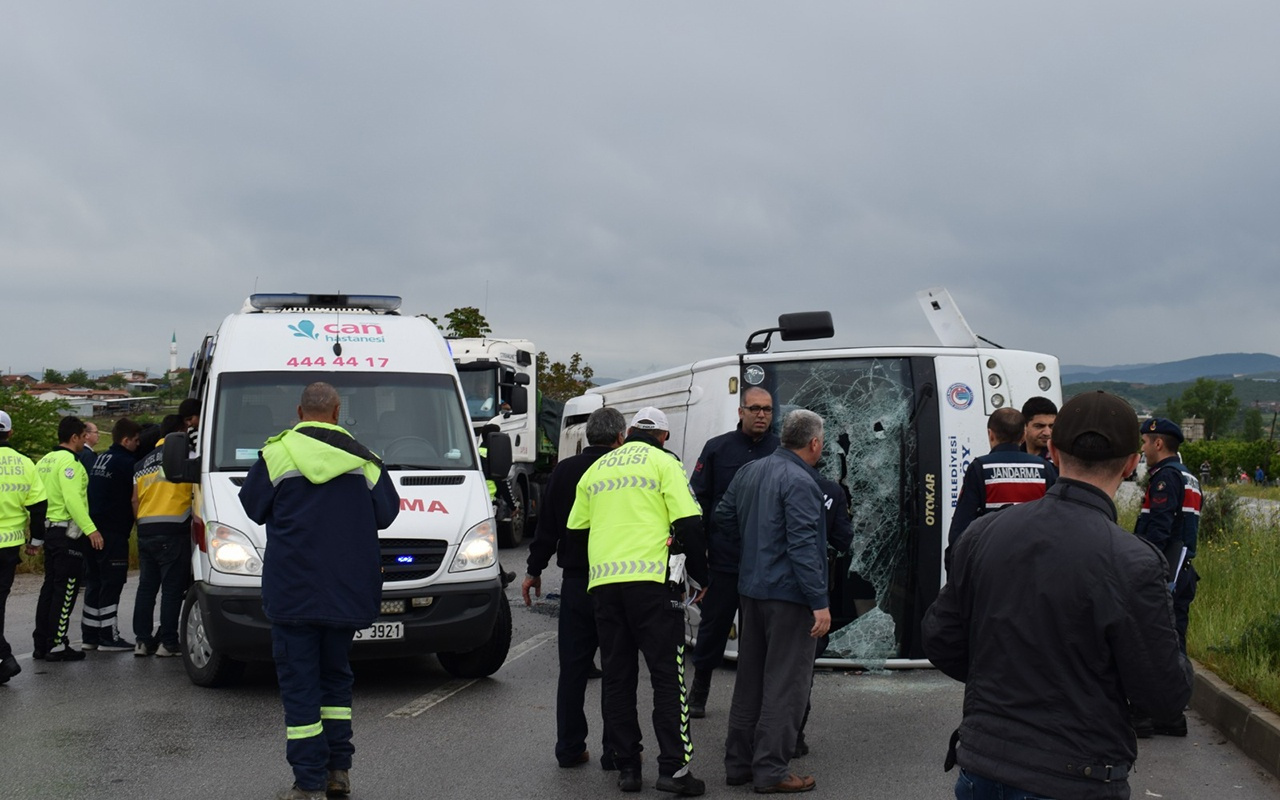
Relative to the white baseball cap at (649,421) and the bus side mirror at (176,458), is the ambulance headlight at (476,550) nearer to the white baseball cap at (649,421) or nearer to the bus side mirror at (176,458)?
the bus side mirror at (176,458)

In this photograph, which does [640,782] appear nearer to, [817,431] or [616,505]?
[616,505]

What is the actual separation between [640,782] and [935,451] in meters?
3.75

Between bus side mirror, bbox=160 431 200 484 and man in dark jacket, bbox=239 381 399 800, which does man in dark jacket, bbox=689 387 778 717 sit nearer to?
man in dark jacket, bbox=239 381 399 800

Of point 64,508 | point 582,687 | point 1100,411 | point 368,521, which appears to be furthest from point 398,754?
point 1100,411

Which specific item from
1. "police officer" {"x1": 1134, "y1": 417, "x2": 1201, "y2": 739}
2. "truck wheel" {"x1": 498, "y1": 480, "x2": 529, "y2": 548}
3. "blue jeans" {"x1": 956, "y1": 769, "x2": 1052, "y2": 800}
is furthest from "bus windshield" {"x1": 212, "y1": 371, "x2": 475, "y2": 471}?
"truck wheel" {"x1": 498, "y1": 480, "x2": 529, "y2": 548}

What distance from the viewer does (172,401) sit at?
11.6 metres

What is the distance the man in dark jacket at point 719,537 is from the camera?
286 inches

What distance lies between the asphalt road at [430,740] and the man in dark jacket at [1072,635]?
310 cm

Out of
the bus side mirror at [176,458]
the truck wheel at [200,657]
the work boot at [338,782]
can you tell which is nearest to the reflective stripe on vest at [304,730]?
the work boot at [338,782]

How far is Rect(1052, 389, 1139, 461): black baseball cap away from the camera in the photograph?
3.04m

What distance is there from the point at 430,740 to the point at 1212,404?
173722 millimetres

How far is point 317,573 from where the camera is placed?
18.6 ft

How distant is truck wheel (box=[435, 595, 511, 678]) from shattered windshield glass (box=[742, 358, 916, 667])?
2340 millimetres

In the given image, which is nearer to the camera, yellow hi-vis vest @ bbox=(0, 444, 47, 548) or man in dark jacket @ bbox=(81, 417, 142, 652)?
yellow hi-vis vest @ bbox=(0, 444, 47, 548)
